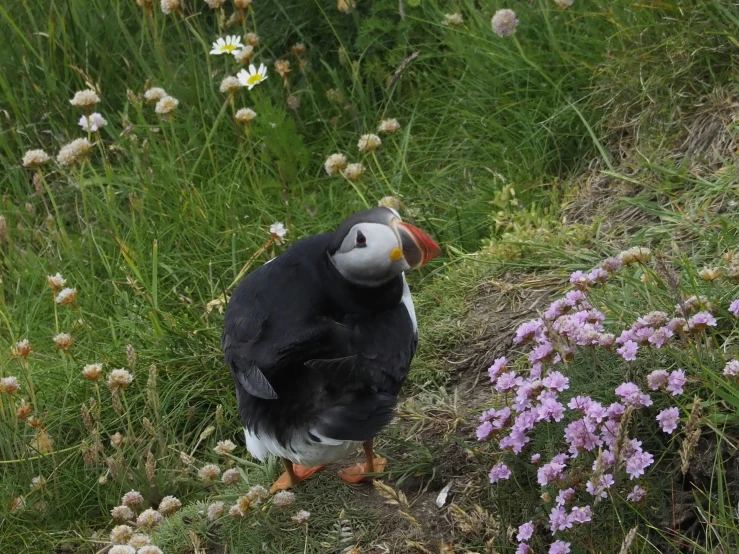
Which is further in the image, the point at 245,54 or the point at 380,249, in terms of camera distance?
the point at 245,54

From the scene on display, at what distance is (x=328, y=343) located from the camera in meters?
3.05

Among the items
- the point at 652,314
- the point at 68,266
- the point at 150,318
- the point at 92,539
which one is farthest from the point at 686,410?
the point at 68,266

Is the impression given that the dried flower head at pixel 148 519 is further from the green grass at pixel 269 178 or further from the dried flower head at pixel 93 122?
the dried flower head at pixel 93 122

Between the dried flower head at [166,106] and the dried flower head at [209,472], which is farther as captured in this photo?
the dried flower head at [166,106]

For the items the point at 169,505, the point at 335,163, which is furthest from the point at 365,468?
the point at 335,163

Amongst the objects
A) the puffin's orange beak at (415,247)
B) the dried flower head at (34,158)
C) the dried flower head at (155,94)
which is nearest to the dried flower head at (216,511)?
the puffin's orange beak at (415,247)

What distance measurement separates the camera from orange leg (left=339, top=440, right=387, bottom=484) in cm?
324

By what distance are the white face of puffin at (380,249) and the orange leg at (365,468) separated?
1.67ft

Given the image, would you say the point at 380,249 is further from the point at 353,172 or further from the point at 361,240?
the point at 353,172

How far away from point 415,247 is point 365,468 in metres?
0.71

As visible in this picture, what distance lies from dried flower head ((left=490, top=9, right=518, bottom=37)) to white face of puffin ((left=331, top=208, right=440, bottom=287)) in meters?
1.64

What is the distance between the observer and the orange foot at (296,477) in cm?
337

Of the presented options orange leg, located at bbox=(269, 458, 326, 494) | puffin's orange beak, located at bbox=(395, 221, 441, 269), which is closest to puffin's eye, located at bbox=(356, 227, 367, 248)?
puffin's orange beak, located at bbox=(395, 221, 441, 269)

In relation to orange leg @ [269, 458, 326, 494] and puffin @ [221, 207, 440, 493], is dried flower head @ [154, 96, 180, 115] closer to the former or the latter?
puffin @ [221, 207, 440, 493]
